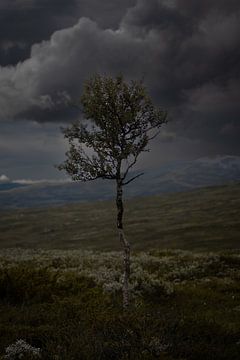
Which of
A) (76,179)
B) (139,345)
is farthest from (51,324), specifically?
(76,179)

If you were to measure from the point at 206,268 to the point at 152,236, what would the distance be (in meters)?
165

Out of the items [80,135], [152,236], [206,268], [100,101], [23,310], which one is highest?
[100,101]

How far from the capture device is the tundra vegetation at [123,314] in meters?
11.6

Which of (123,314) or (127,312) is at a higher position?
(123,314)

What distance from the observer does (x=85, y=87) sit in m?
20.8

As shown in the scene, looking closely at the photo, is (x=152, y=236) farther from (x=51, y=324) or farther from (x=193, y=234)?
(x=51, y=324)

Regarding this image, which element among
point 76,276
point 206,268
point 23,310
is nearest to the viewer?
point 23,310

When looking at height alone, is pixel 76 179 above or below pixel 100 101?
below

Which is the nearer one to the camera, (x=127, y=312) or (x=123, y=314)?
(x=123, y=314)

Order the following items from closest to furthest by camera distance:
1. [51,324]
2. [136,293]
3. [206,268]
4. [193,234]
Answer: [51,324] < [136,293] < [206,268] < [193,234]

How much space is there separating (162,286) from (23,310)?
10367 mm

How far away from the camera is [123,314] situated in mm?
15445

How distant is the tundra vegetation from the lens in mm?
11641

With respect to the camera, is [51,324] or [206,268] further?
[206,268]
